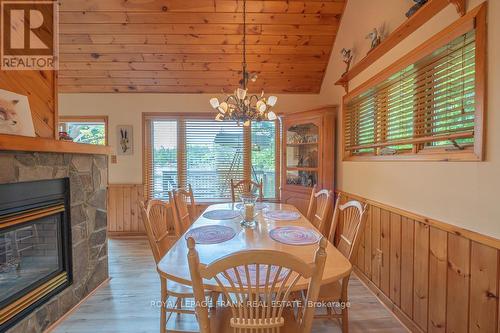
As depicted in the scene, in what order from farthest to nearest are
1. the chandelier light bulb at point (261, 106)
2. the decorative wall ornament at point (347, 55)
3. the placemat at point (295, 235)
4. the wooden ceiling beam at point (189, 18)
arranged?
1. the wooden ceiling beam at point (189, 18)
2. the decorative wall ornament at point (347, 55)
3. the chandelier light bulb at point (261, 106)
4. the placemat at point (295, 235)

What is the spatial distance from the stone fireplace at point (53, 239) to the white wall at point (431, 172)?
106 inches

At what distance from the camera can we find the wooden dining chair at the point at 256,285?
85 centimetres

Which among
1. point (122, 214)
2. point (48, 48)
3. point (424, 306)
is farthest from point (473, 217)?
point (122, 214)

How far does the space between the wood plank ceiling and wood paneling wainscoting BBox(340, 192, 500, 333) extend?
2.26 m

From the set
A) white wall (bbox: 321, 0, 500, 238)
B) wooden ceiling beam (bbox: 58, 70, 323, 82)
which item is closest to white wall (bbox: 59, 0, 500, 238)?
white wall (bbox: 321, 0, 500, 238)

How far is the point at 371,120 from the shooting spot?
8.25 feet

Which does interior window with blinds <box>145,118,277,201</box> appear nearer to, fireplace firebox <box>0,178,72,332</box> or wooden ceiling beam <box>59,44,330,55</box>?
wooden ceiling beam <box>59,44,330,55</box>

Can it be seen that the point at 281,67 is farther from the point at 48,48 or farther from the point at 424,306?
the point at 424,306

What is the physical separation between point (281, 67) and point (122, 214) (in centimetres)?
333

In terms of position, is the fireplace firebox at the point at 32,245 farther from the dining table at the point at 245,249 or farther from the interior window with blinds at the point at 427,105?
the interior window with blinds at the point at 427,105

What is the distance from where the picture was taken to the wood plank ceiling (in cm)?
292

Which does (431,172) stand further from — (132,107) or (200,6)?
(132,107)

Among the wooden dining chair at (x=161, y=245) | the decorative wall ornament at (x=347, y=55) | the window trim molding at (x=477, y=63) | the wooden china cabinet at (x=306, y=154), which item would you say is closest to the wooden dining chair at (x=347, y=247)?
the window trim molding at (x=477, y=63)

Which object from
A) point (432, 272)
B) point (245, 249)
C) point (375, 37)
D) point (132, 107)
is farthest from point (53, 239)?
point (375, 37)
